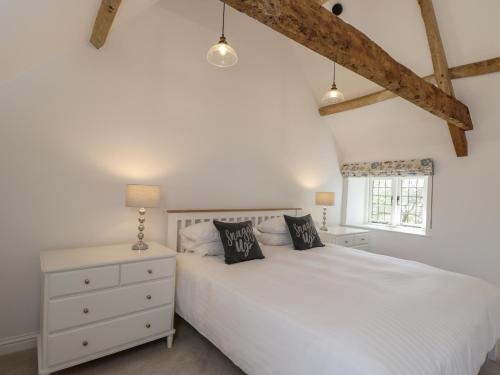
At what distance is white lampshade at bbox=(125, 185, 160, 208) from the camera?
86.4 inches

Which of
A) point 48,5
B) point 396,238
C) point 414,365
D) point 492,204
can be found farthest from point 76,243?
point 492,204

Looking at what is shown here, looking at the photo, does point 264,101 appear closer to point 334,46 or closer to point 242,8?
point 334,46

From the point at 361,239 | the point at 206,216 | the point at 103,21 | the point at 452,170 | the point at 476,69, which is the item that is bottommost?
the point at 361,239

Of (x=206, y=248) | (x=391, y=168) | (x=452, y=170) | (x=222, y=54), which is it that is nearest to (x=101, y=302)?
(x=206, y=248)

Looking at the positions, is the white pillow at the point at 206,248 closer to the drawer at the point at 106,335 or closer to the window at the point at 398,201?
the drawer at the point at 106,335

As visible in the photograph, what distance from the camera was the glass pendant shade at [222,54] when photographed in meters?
1.94

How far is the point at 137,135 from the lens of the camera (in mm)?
2529

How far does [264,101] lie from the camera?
352 cm

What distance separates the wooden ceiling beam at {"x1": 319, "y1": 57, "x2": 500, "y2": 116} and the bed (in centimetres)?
207

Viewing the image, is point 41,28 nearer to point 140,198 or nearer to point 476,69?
point 140,198

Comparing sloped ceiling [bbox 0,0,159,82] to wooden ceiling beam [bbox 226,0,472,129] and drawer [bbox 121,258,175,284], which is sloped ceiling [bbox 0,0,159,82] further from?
drawer [bbox 121,258,175,284]

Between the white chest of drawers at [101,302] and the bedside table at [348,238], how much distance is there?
226 cm

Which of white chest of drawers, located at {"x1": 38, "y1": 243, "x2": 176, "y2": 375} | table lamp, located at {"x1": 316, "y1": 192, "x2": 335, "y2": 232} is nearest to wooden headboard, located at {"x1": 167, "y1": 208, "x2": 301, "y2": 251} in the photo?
white chest of drawers, located at {"x1": 38, "y1": 243, "x2": 176, "y2": 375}

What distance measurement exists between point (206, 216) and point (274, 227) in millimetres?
731
